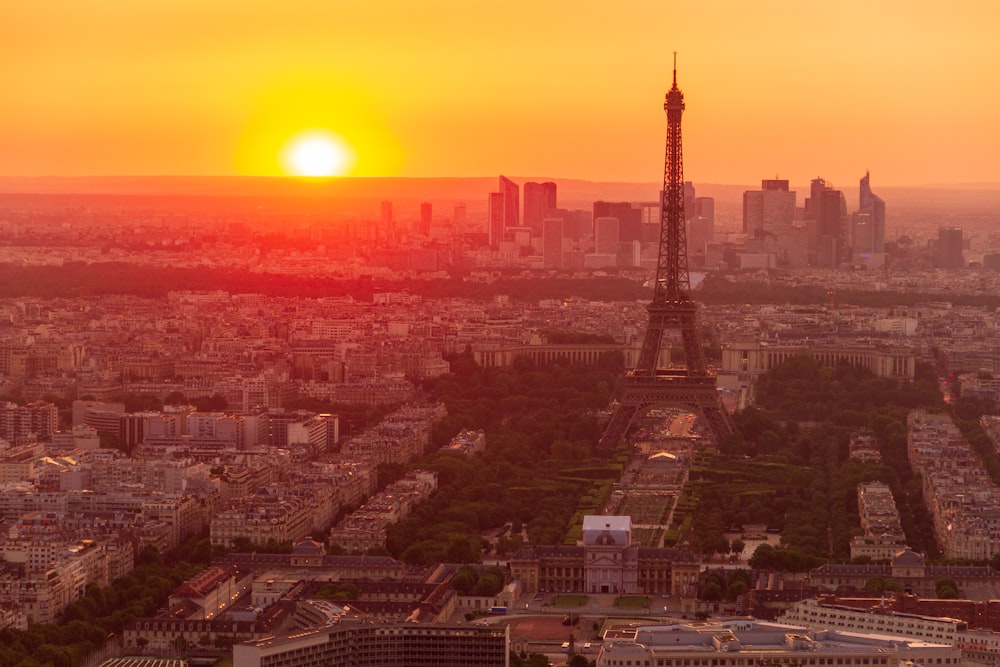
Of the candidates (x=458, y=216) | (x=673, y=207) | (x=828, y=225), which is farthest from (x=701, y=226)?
(x=673, y=207)

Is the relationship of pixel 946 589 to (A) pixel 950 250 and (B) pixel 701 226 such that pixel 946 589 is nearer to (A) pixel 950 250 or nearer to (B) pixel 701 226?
(A) pixel 950 250

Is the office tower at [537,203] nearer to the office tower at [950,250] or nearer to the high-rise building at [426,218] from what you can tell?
the high-rise building at [426,218]

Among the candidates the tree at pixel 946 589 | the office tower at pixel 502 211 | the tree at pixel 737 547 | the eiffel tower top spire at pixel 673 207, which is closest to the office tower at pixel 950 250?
the office tower at pixel 502 211

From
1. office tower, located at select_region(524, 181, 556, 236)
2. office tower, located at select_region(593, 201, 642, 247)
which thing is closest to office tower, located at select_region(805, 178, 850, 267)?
office tower, located at select_region(593, 201, 642, 247)

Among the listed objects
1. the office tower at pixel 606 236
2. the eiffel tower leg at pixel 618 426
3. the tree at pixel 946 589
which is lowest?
the tree at pixel 946 589

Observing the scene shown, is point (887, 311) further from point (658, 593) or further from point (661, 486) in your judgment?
point (658, 593)

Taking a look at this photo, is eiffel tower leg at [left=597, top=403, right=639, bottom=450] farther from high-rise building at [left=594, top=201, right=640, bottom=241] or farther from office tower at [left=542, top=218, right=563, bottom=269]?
high-rise building at [left=594, top=201, right=640, bottom=241]
